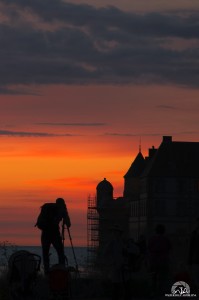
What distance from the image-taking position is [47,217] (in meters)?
27.4

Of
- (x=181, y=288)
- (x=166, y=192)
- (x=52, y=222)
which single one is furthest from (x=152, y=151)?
(x=181, y=288)

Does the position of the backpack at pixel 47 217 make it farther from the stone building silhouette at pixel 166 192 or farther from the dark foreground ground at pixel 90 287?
the stone building silhouette at pixel 166 192

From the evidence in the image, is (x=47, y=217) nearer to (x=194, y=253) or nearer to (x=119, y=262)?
(x=119, y=262)

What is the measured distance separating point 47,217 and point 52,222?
0.17 m

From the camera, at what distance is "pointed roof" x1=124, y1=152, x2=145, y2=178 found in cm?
15750

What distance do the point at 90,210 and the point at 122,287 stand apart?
11545 cm

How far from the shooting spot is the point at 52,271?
79.5 feet

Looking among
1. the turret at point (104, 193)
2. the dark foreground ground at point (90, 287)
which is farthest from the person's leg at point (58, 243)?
the turret at point (104, 193)

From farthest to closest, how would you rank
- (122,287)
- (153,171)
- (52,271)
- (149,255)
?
(153,171), (149,255), (122,287), (52,271)

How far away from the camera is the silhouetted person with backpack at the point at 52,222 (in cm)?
2739

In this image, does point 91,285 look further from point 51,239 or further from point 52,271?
point 52,271

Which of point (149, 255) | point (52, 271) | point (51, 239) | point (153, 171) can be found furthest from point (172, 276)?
point (153, 171)

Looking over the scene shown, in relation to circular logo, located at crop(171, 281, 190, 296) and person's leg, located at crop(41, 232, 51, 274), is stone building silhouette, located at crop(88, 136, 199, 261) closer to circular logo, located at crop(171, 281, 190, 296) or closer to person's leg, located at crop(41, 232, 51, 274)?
person's leg, located at crop(41, 232, 51, 274)

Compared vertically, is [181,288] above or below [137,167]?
below
